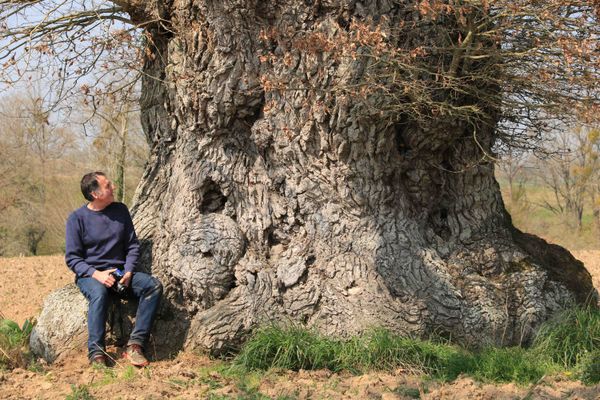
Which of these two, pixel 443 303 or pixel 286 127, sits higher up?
pixel 286 127

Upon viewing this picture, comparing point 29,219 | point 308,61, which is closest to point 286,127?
point 308,61

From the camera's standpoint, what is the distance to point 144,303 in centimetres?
553

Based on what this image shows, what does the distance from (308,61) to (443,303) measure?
2.29 metres

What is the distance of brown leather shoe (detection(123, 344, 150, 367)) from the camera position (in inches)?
208

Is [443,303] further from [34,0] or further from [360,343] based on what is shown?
[34,0]

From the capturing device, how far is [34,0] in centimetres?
589

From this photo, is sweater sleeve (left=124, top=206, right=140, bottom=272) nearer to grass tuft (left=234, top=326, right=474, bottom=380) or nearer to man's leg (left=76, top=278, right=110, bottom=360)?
man's leg (left=76, top=278, right=110, bottom=360)

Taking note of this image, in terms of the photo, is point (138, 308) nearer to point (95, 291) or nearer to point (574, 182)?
point (95, 291)

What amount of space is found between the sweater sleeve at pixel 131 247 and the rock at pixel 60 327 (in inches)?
21.9

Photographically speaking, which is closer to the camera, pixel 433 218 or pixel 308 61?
pixel 308 61

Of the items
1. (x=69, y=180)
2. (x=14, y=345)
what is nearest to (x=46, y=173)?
(x=69, y=180)

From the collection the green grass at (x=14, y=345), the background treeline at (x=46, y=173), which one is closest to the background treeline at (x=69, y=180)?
the background treeline at (x=46, y=173)

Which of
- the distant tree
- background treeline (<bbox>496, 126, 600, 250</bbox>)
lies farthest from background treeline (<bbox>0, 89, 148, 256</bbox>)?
the distant tree

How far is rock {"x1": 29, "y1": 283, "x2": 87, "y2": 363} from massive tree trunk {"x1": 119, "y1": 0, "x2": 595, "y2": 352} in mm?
732
